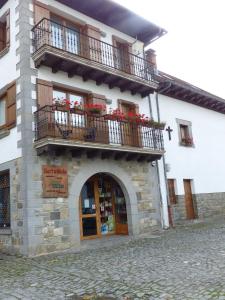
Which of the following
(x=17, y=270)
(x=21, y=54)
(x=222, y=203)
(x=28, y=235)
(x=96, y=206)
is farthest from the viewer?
(x=222, y=203)

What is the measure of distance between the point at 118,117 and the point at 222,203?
310 inches

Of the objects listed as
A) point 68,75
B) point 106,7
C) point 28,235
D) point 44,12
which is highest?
point 106,7

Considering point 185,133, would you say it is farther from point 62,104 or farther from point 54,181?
point 54,181

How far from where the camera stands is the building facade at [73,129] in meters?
9.13

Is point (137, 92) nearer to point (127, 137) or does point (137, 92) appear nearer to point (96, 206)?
point (127, 137)

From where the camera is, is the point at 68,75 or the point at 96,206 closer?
the point at 68,75

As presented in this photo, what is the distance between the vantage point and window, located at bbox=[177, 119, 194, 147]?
14.6 m

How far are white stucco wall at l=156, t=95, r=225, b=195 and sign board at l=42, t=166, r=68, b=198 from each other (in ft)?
16.7

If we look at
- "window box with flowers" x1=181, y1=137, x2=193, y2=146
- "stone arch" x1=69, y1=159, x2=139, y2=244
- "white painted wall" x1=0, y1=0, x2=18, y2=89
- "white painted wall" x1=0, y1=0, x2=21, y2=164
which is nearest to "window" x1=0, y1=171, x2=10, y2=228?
"white painted wall" x1=0, y1=0, x2=21, y2=164

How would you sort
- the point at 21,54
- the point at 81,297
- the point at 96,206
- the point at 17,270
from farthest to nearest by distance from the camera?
the point at 96,206 → the point at 21,54 → the point at 17,270 → the point at 81,297

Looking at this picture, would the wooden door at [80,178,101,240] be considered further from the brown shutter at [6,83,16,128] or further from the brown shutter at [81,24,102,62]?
the brown shutter at [81,24,102,62]

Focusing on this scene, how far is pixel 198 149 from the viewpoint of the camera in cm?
1526

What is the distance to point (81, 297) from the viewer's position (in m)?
4.98

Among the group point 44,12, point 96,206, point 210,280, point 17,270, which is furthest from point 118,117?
point 210,280
